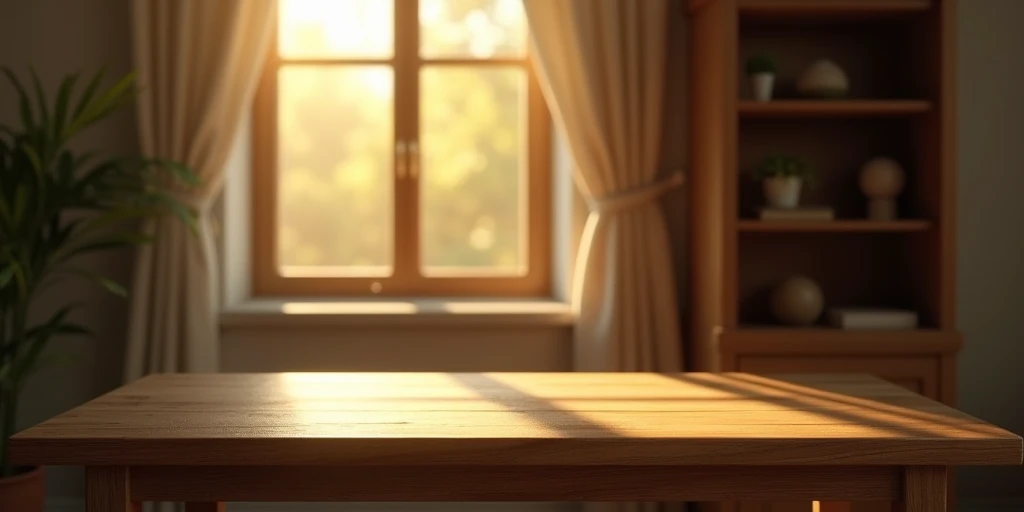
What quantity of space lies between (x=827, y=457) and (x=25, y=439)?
141 cm

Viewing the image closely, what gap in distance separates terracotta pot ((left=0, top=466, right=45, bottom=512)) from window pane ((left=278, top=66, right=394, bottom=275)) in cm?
121

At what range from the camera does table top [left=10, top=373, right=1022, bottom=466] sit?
5.65 ft

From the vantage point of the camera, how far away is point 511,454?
173 cm

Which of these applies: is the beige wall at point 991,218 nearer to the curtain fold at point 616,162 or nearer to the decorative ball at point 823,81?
the decorative ball at point 823,81

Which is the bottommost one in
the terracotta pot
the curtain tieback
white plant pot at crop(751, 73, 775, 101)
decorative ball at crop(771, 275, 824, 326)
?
the terracotta pot

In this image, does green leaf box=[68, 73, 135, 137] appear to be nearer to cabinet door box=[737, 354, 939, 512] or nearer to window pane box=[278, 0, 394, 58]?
window pane box=[278, 0, 394, 58]

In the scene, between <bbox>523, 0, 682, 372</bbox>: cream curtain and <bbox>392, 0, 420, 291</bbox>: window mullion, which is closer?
<bbox>523, 0, 682, 372</bbox>: cream curtain

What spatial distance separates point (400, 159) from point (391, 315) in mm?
653

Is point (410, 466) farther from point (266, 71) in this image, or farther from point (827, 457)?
point (266, 71)

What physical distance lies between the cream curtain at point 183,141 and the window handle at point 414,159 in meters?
0.67

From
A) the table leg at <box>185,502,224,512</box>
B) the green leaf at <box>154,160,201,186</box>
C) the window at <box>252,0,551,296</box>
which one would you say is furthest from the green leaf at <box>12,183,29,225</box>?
the table leg at <box>185,502,224,512</box>

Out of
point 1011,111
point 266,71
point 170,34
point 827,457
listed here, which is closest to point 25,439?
point 827,457

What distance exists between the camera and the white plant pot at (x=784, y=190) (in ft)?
10.5

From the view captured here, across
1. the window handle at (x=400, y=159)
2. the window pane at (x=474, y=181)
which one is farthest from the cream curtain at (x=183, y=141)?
the window pane at (x=474, y=181)
